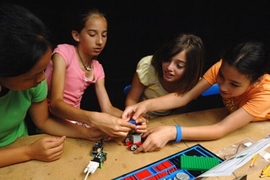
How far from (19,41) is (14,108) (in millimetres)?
390

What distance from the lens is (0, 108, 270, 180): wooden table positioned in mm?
951

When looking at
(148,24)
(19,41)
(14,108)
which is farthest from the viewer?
(148,24)

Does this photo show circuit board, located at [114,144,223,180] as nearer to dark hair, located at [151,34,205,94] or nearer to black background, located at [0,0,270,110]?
dark hair, located at [151,34,205,94]

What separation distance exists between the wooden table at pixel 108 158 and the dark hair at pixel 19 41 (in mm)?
364

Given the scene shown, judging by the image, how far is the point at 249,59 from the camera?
1187 mm

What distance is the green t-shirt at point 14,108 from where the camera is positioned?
1.05 meters

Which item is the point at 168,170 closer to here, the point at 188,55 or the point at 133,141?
the point at 133,141

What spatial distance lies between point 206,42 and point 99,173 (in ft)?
6.40

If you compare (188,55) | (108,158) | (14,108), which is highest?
(188,55)

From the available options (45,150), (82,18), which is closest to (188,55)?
(82,18)

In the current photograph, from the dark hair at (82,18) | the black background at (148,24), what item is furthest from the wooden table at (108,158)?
the black background at (148,24)

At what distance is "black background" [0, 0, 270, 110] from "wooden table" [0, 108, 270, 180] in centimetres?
128

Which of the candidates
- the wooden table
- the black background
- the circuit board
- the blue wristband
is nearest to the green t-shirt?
the wooden table

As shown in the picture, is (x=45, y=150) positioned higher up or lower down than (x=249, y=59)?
lower down
